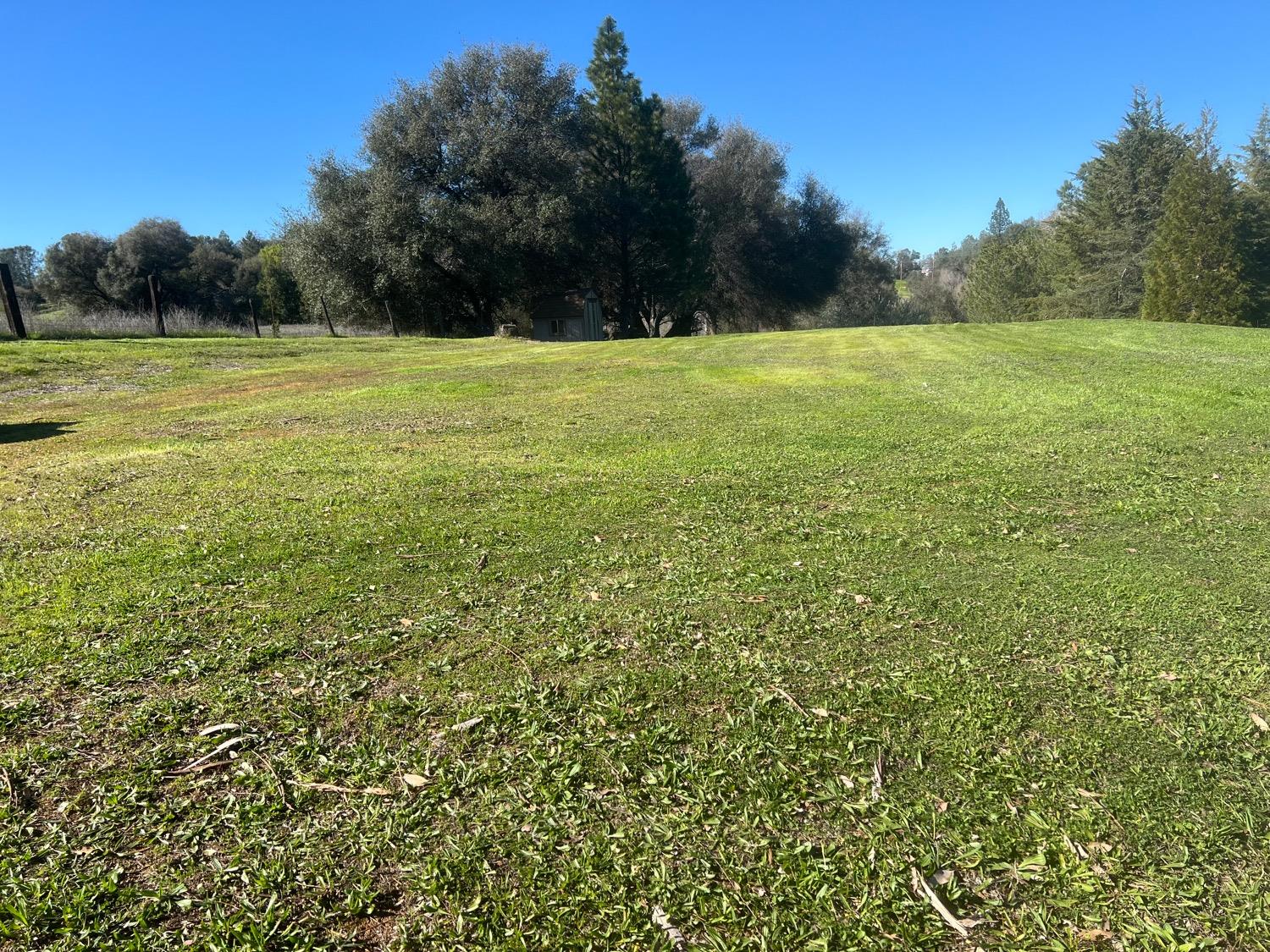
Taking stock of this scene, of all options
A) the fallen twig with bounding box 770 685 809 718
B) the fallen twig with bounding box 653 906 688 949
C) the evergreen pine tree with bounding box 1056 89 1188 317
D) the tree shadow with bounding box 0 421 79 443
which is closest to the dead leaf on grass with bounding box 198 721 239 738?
the fallen twig with bounding box 653 906 688 949

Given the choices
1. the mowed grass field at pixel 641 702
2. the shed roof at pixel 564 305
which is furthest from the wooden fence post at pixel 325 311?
the mowed grass field at pixel 641 702

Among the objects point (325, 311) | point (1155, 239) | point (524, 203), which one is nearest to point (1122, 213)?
point (1155, 239)

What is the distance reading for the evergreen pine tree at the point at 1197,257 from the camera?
2819 centimetres

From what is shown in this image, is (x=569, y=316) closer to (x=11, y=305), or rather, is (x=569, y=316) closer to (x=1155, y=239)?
(x=11, y=305)

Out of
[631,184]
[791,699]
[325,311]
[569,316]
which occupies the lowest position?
[791,699]

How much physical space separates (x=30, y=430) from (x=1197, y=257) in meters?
37.0

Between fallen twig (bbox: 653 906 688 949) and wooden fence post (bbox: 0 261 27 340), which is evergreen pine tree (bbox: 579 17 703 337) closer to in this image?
wooden fence post (bbox: 0 261 27 340)

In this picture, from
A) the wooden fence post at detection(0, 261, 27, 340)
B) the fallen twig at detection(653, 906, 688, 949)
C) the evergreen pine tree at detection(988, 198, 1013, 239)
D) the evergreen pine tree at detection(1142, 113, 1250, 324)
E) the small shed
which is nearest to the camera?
the fallen twig at detection(653, 906, 688, 949)

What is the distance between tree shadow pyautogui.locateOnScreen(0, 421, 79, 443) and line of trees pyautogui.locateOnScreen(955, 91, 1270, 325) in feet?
116

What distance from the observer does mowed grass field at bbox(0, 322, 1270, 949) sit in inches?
64.1

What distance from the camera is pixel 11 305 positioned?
54.0 feet

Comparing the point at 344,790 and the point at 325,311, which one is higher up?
the point at 325,311

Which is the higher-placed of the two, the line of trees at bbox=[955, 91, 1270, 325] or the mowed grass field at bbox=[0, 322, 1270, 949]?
the line of trees at bbox=[955, 91, 1270, 325]

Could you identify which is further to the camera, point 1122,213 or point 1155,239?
point 1122,213
